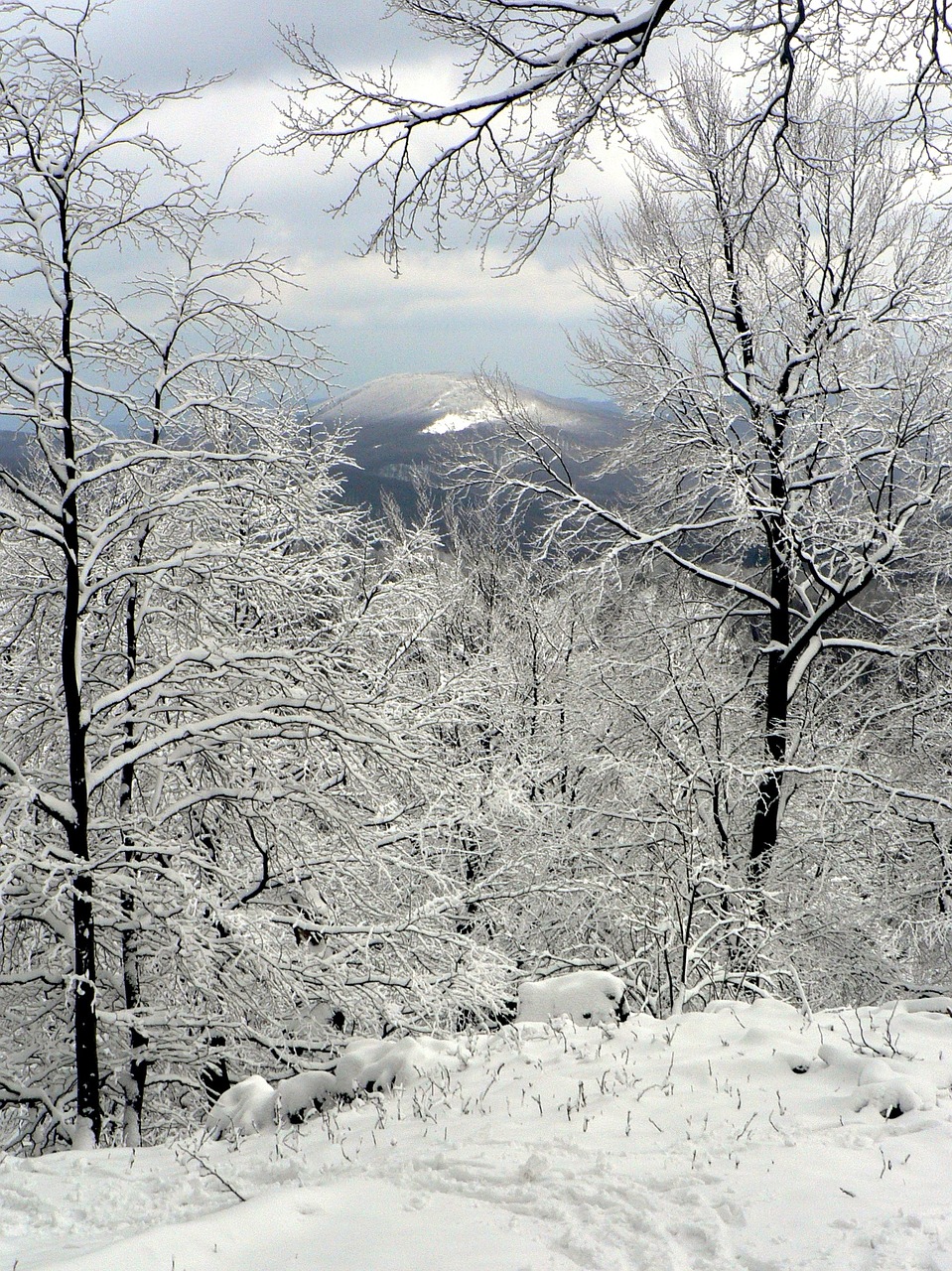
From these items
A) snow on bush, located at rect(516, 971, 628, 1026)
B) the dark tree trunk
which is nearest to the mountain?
the dark tree trunk

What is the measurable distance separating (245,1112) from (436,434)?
137 meters

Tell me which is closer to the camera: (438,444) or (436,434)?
(438,444)

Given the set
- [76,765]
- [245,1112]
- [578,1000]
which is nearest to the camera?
[245,1112]

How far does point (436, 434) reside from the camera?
137250 millimetres

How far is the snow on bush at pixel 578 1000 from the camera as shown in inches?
228

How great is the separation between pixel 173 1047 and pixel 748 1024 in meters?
5.03

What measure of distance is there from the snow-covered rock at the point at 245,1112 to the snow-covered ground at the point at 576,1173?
0.28m

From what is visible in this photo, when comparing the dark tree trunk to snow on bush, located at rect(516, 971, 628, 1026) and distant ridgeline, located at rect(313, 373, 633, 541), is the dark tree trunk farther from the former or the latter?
snow on bush, located at rect(516, 971, 628, 1026)

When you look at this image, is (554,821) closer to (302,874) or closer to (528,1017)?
(302,874)

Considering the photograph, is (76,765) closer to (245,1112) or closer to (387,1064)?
(245,1112)

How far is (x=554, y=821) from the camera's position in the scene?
12.5 metres

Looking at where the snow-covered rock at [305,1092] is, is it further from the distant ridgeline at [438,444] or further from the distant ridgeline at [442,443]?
the distant ridgeline at [442,443]

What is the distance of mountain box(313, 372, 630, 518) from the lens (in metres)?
11.6

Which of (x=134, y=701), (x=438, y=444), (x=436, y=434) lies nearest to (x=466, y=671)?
(x=134, y=701)
